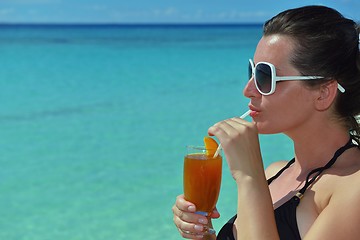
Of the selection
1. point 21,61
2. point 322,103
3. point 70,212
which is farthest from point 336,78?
point 21,61

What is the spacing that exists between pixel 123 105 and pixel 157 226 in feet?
22.5

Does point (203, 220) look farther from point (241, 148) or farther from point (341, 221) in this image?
point (341, 221)

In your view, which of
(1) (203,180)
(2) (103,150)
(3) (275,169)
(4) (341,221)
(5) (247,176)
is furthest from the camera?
(2) (103,150)

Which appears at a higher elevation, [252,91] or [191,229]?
[252,91]

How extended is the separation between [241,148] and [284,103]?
200mm

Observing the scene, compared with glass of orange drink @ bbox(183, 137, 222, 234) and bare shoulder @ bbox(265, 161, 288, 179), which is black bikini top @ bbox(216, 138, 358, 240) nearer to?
glass of orange drink @ bbox(183, 137, 222, 234)

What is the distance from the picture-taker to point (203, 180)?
2.15 metres

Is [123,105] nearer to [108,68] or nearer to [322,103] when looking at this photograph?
[108,68]

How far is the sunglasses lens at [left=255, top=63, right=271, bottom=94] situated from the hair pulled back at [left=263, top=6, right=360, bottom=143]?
0.26 feet

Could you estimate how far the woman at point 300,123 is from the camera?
1933 mm

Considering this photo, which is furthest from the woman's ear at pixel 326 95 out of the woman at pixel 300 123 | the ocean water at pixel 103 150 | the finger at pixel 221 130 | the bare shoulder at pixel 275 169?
the ocean water at pixel 103 150

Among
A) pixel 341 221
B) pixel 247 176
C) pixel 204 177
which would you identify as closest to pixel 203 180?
pixel 204 177

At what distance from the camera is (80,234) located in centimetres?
641

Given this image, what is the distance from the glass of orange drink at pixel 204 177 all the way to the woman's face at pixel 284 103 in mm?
197
